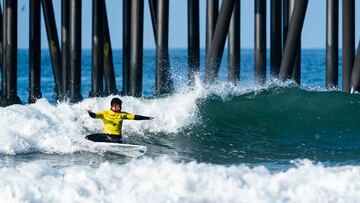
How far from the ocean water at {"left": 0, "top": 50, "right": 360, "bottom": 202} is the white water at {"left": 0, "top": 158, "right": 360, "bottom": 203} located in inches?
0.5

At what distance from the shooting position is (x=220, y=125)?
2053 cm

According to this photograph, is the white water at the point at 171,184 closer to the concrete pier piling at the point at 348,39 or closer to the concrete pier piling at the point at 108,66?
the concrete pier piling at the point at 348,39

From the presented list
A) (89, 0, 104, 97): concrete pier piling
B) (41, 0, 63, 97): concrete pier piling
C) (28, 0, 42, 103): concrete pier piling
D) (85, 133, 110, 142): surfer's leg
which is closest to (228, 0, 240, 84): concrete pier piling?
(89, 0, 104, 97): concrete pier piling

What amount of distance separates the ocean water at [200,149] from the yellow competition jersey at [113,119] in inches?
16.1

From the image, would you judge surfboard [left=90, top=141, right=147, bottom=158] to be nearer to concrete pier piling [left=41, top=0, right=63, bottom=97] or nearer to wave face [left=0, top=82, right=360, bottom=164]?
wave face [left=0, top=82, right=360, bottom=164]

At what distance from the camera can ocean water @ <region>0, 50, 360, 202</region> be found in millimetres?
13883

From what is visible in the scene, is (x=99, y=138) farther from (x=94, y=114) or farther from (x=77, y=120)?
(x=77, y=120)

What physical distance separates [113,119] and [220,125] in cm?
400

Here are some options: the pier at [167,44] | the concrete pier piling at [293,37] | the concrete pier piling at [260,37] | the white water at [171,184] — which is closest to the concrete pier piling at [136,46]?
the pier at [167,44]

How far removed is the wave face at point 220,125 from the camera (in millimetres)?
17750

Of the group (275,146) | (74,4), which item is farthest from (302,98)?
(74,4)

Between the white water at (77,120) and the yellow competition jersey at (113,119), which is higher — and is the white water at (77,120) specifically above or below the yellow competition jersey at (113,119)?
below

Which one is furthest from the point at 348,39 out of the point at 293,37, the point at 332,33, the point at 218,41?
the point at 218,41

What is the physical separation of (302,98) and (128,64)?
185 inches
